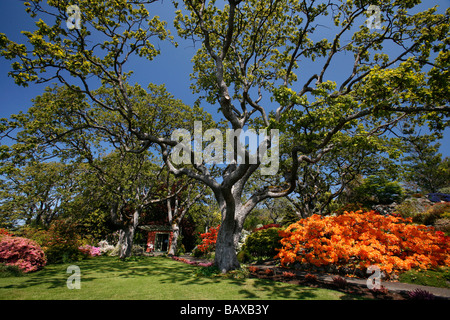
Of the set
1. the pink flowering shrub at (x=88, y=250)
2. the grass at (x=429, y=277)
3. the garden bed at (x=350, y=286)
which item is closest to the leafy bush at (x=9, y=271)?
the pink flowering shrub at (x=88, y=250)

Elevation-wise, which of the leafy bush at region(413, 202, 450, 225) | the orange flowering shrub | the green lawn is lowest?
the green lawn

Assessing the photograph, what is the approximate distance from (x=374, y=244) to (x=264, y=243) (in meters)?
7.49

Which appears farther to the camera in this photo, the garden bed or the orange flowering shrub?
the orange flowering shrub

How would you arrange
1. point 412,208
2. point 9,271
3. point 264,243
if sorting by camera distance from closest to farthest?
point 9,271
point 264,243
point 412,208

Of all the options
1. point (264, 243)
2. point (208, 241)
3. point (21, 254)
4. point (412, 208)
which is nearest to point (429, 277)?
point (264, 243)

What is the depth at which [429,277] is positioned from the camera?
689 cm

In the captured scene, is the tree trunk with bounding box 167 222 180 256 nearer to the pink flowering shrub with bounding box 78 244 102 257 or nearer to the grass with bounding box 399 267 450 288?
the pink flowering shrub with bounding box 78 244 102 257

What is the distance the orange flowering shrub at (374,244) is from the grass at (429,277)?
0.23m

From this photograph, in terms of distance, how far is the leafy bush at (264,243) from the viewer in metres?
12.5

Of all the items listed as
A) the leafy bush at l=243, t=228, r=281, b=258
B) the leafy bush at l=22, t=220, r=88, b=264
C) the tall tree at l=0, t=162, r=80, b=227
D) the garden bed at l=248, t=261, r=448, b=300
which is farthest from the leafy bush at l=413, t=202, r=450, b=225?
the tall tree at l=0, t=162, r=80, b=227

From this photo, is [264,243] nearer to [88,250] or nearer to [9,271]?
[9,271]

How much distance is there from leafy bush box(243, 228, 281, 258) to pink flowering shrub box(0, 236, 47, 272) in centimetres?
1130

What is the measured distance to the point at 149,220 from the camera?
85.4 ft

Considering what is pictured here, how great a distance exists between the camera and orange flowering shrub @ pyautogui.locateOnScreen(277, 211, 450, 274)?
19.7 feet
